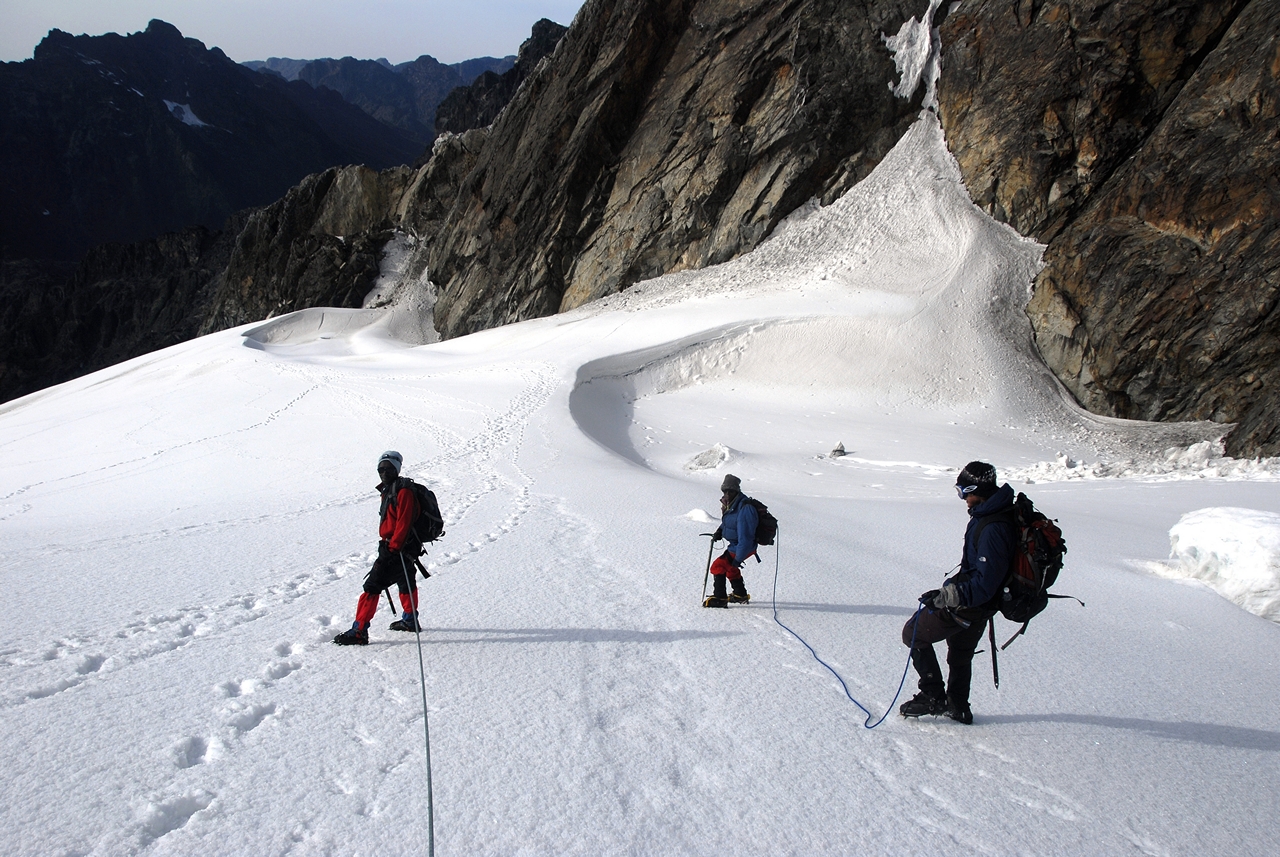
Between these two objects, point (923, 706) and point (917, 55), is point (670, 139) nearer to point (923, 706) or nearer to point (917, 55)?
point (917, 55)

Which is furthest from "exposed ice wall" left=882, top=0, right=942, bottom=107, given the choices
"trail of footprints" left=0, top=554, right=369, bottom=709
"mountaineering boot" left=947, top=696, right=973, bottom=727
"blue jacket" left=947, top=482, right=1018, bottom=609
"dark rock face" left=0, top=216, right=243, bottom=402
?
"dark rock face" left=0, top=216, right=243, bottom=402

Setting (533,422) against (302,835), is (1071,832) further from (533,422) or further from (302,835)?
(533,422)

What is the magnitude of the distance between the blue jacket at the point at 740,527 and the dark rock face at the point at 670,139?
28878 millimetres

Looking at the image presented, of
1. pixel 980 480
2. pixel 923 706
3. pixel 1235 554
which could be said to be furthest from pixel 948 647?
pixel 1235 554

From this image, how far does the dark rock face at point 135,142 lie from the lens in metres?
98.9

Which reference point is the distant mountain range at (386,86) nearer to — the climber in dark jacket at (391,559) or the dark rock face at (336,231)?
the dark rock face at (336,231)

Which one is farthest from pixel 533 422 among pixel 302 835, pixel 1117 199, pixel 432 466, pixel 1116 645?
pixel 1117 199

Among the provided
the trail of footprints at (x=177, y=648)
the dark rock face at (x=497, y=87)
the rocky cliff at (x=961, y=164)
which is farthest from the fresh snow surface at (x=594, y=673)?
the dark rock face at (x=497, y=87)

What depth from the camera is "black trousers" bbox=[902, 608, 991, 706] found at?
3656 millimetres

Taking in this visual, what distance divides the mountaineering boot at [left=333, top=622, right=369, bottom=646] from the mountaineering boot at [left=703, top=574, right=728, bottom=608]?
254 cm

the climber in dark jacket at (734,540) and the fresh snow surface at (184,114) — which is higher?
the fresh snow surface at (184,114)

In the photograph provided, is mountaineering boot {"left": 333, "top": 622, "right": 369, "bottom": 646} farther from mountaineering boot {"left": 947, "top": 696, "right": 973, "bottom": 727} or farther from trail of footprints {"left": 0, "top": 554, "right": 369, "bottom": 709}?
Result: mountaineering boot {"left": 947, "top": 696, "right": 973, "bottom": 727}

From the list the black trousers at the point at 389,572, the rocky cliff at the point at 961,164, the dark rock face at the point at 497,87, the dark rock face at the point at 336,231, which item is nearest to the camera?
the black trousers at the point at 389,572

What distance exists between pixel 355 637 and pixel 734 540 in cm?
281
